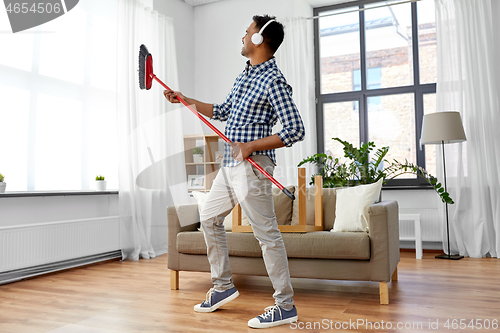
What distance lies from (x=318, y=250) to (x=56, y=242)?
214 cm

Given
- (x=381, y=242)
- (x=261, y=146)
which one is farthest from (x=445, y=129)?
(x=261, y=146)

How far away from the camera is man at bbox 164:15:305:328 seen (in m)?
1.92

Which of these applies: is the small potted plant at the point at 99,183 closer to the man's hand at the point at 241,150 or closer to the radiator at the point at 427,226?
the man's hand at the point at 241,150

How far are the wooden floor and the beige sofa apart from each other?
0.15m

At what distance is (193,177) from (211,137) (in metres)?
0.51

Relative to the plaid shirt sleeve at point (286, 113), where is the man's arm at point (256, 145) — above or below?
below

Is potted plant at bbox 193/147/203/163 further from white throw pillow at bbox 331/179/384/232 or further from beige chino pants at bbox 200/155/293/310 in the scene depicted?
beige chino pants at bbox 200/155/293/310

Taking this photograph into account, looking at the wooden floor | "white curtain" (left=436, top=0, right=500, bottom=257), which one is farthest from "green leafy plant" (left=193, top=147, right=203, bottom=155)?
"white curtain" (left=436, top=0, right=500, bottom=257)

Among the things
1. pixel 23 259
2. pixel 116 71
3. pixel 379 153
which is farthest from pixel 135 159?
pixel 379 153

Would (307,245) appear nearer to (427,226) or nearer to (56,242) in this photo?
(56,242)

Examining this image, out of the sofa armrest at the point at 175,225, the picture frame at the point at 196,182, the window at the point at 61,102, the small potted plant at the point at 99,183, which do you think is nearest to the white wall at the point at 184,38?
the window at the point at 61,102

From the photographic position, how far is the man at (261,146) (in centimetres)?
192

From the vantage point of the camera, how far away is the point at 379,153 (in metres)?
4.43

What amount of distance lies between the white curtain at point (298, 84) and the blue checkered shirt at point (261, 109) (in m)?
2.73
